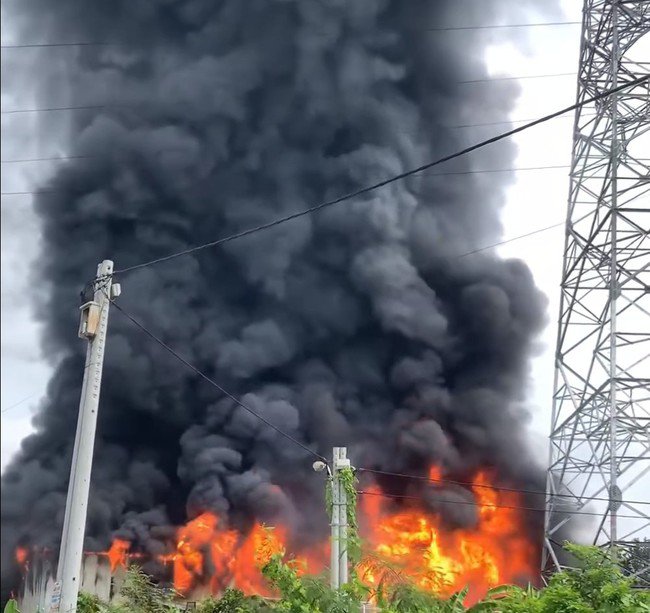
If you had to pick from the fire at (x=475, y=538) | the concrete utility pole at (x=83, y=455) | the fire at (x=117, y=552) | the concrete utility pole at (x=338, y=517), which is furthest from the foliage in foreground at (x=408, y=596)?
the fire at (x=117, y=552)

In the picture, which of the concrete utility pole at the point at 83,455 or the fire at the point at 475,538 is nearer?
the concrete utility pole at the point at 83,455

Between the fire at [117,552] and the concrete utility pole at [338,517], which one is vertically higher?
the fire at [117,552]

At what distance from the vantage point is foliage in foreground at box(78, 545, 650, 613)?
16.4ft

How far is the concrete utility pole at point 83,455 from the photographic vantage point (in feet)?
20.7

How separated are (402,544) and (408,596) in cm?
1847

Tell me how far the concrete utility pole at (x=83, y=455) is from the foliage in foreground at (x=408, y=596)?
3.98 ft

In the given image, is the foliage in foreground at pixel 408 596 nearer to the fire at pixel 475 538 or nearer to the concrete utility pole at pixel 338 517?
the concrete utility pole at pixel 338 517

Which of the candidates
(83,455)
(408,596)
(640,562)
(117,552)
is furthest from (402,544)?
(83,455)

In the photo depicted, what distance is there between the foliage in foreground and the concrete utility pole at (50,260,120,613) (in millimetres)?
1212

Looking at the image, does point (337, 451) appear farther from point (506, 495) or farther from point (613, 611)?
point (506, 495)

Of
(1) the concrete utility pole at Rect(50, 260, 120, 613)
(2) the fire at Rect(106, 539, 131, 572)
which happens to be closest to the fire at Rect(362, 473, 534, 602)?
(2) the fire at Rect(106, 539, 131, 572)

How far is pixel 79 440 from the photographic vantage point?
6.79 metres

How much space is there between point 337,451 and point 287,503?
15.9 m

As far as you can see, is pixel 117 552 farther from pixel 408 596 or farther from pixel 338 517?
pixel 408 596
